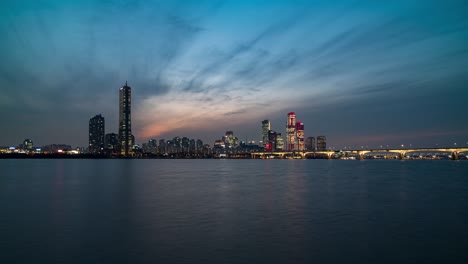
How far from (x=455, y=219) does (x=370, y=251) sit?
46.3ft

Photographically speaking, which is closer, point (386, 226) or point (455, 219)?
point (386, 226)

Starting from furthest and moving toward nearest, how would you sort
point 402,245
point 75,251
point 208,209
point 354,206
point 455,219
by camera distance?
point 354,206 < point 208,209 < point 455,219 < point 402,245 < point 75,251

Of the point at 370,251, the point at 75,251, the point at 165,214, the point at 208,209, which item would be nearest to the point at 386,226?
the point at 370,251

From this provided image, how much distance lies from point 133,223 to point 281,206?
15.2m

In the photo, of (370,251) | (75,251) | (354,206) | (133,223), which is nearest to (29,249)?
(75,251)

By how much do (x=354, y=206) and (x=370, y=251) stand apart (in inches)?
649

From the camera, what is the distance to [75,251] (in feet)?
59.0

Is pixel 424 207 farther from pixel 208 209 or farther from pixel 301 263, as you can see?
pixel 301 263

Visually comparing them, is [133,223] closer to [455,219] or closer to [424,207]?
[455,219]

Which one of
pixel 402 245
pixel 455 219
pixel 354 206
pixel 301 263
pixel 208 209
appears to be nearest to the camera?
pixel 301 263

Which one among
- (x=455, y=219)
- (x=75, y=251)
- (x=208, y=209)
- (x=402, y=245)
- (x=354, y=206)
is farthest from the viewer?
(x=354, y=206)

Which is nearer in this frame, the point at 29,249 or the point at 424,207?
the point at 29,249

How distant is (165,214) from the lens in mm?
29141

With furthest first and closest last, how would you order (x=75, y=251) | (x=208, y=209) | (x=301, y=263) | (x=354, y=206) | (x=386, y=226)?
(x=354, y=206)
(x=208, y=209)
(x=386, y=226)
(x=75, y=251)
(x=301, y=263)
